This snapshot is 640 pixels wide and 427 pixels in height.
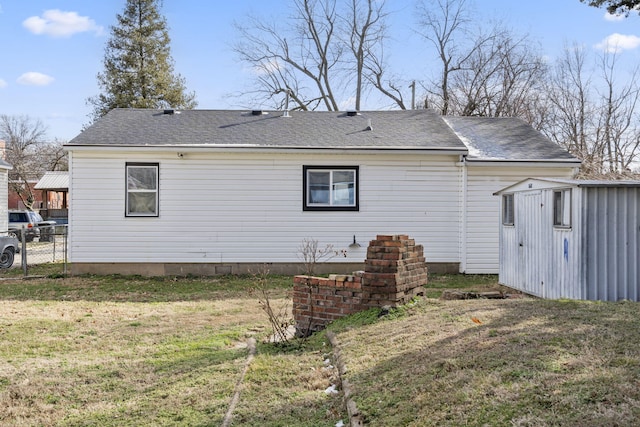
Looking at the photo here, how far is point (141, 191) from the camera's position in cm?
1347

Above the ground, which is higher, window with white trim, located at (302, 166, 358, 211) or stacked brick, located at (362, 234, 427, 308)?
window with white trim, located at (302, 166, 358, 211)

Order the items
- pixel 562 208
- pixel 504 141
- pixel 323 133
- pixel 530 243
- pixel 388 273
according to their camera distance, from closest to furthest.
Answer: pixel 388 273
pixel 562 208
pixel 530 243
pixel 323 133
pixel 504 141

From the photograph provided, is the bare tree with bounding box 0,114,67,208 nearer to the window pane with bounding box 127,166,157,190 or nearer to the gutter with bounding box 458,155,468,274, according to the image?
the window pane with bounding box 127,166,157,190

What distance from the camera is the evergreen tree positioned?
34.0 m

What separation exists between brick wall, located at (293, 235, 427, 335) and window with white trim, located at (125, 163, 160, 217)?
710cm

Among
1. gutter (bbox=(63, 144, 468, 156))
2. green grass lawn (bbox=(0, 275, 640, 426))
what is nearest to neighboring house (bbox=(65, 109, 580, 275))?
gutter (bbox=(63, 144, 468, 156))

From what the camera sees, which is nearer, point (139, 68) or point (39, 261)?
point (39, 261)

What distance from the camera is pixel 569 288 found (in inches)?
333

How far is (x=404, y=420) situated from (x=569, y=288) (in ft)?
18.6

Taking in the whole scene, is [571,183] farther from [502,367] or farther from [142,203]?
[142,203]

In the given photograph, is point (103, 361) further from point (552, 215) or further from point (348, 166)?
point (348, 166)

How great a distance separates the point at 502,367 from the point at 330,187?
9.76 meters

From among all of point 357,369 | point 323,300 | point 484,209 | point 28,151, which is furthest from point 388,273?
point 28,151

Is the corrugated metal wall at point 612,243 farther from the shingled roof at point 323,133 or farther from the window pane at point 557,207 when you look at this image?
the shingled roof at point 323,133
